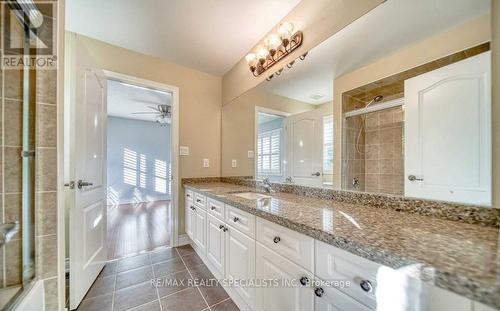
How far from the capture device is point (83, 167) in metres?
1.47

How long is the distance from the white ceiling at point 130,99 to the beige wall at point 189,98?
22.8 inches

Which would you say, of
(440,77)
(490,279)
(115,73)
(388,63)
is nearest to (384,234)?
(490,279)

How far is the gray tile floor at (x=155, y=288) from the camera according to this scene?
4.55 feet

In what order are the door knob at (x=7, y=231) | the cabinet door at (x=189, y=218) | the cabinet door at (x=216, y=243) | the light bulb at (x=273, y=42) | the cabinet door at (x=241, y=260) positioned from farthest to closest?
1. the cabinet door at (x=189, y=218)
2. the light bulb at (x=273, y=42)
3. the cabinet door at (x=216, y=243)
4. the cabinet door at (x=241, y=260)
5. the door knob at (x=7, y=231)

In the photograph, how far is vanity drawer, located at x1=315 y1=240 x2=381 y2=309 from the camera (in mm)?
594

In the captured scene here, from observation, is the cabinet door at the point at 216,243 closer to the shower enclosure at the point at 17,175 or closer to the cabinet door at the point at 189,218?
the cabinet door at the point at 189,218

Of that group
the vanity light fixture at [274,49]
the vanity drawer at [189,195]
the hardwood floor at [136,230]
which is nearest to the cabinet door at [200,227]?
the vanity drawer at [189,195]

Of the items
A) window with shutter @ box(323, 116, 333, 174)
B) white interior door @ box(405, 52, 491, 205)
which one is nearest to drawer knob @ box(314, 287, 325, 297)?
white interior door @ box(405, 52, 491, 205)

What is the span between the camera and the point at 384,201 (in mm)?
1061

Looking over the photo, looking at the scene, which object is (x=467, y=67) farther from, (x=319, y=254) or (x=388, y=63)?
(x=319, y=254)

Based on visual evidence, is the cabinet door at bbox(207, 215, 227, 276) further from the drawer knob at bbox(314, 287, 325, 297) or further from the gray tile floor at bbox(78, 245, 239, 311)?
the drawer knob at bbox(314, 287, 325, 297)

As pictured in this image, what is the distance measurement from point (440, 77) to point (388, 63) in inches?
10.4

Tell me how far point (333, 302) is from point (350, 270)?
6.4 inches

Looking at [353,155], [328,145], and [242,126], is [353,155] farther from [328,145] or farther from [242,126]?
[242,126]
